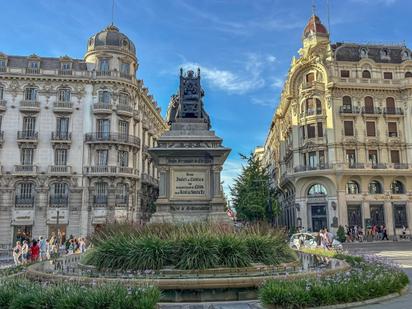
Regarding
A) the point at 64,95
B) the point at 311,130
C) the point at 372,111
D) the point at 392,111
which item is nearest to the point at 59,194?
the point at 64,95

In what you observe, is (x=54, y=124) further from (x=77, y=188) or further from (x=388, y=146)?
(x=388, y=146)

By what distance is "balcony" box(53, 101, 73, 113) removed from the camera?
Result: 157 ft

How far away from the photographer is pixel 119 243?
10.8 meters

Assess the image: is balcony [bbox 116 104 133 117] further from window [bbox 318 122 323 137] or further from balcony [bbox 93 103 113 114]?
window [bbox 318 122 323 137]

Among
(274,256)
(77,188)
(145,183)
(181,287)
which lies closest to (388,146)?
(145,183)

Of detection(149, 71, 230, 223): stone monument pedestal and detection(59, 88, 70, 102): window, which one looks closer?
detection(149, 71, 230, 223): stone monument pedestal

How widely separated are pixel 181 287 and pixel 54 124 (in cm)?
4380

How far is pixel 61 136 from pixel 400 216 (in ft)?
141

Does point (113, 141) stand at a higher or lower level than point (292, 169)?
higher

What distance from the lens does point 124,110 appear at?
49.4 metres

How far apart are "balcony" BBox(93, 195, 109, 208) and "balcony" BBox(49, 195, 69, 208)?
127 inches

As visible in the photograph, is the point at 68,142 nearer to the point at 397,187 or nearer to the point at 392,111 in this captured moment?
the point at 392,111

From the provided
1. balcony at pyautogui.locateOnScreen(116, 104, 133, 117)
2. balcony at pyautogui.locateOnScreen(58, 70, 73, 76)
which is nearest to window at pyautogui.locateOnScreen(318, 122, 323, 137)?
balcony at pyautogui.locateOnScreen(116, 104, 133, 117)

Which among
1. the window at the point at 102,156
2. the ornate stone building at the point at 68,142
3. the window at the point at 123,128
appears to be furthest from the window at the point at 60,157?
the window at the point at 123,128
